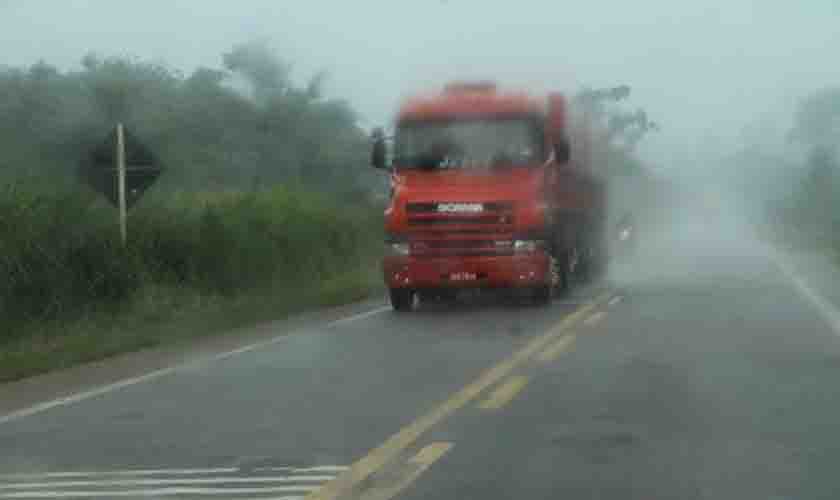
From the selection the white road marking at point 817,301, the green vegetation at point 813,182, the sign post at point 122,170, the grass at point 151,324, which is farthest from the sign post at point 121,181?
the green vegetation at point 813,182

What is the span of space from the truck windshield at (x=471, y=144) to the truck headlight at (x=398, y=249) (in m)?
1.20

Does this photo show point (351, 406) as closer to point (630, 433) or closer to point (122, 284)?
point (630, 433)

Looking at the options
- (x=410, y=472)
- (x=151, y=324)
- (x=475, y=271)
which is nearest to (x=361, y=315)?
(x=475, y=271)

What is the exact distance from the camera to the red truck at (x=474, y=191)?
1950 cm

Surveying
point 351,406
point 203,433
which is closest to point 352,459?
point 203,433

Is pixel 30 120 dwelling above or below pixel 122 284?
above

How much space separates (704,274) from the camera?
2952 centimetres

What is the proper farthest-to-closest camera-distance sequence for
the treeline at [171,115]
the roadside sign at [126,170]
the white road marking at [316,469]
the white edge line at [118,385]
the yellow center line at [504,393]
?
the roadside sign at [126,170], the treeline at [171,115], the white edge line at [118,385], the yellow center line at [504,393], the white road marking at [316,469]

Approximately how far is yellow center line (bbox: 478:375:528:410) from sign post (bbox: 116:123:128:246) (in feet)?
26.3

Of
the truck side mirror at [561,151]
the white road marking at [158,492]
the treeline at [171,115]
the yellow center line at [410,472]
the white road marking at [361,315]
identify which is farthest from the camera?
the truck side mirror at [561,151]

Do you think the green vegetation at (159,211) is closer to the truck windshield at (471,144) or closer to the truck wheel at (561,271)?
the truck windshield at (471,144)

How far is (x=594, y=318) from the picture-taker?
17.9 metres

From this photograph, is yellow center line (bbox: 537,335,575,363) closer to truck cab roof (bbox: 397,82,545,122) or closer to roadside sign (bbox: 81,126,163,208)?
truck cab roof (bbox: 397,82,545,122)

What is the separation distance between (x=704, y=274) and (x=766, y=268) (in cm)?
Answer: 400
